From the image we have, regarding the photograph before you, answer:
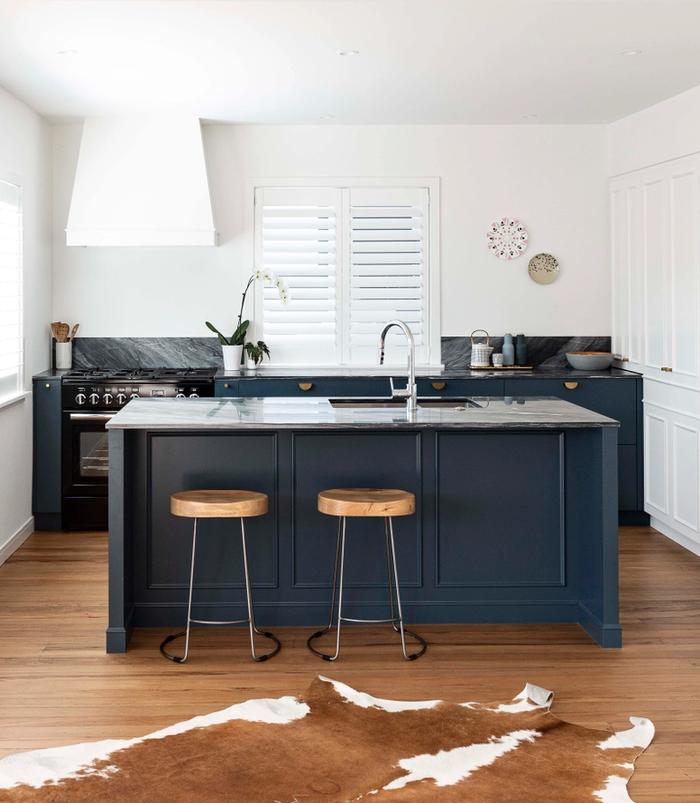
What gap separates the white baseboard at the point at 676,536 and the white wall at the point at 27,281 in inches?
156

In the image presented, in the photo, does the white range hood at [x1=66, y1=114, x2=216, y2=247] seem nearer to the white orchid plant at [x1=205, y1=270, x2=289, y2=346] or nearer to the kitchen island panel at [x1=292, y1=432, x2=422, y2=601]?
the white orchid plant at [x1=205, y1=270, x2=289, y2=346]

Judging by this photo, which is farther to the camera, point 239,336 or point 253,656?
point 239,336

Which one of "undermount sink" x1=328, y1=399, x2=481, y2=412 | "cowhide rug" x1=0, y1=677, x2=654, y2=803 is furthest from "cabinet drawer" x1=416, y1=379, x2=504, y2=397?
"cowhide rug" x1=0, y1=677, x2=654, y2=803

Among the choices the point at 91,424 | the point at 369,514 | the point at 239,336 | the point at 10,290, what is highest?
the point at 10,290

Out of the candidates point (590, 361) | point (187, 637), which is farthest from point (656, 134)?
point (187, 637)

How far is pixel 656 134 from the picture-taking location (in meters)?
6.20

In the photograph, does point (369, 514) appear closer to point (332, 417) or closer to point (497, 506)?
point (332, 417)

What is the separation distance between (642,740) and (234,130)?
5.01 m

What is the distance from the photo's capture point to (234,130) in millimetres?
6887

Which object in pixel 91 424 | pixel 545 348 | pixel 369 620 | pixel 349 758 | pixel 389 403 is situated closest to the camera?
pixel 349 758

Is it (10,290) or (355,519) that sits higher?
(10,290)

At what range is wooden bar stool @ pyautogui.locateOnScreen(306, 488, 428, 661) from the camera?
3.96 metres

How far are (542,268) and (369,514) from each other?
3.60 meters

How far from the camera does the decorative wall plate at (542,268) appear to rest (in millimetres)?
7016
